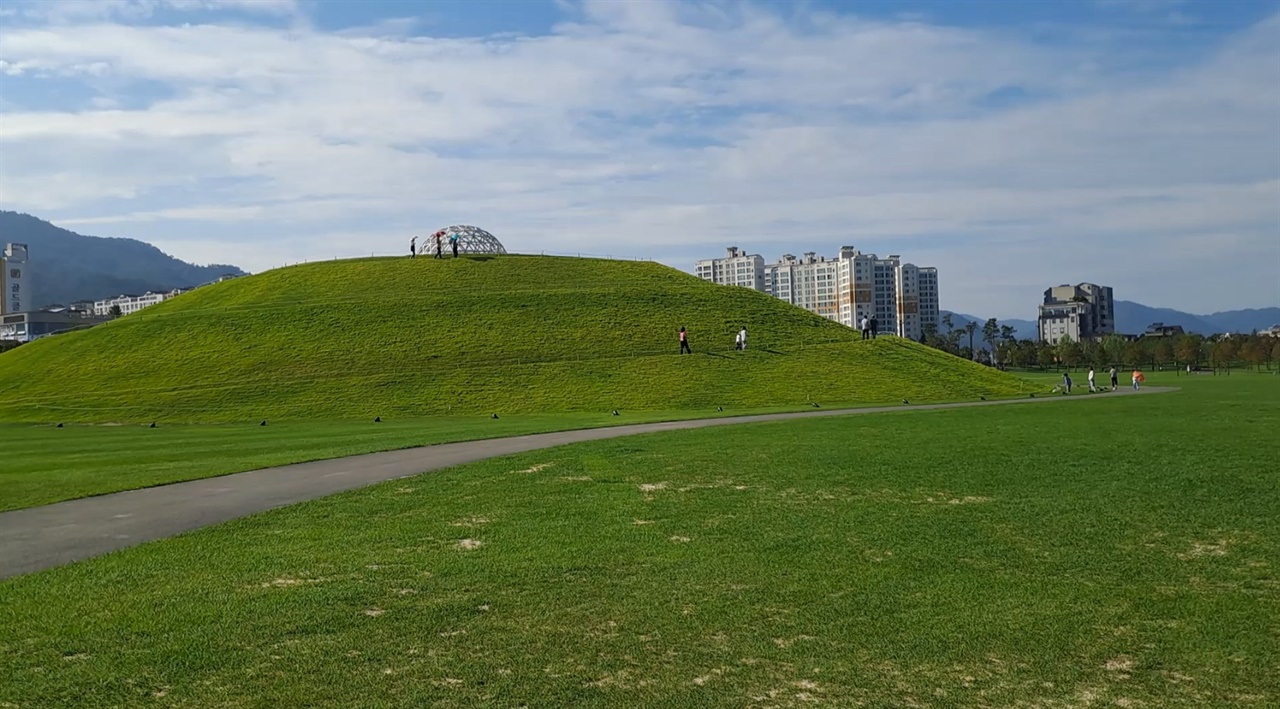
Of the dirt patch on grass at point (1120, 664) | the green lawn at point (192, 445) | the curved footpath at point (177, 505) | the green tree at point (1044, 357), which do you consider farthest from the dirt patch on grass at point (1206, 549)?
the green tree at point (1044, 357)

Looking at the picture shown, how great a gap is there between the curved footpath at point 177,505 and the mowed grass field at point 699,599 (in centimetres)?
99

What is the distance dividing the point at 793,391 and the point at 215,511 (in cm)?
4139

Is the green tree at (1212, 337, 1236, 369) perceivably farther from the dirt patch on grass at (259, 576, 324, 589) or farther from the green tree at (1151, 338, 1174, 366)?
the dirt patch on grass at (259, 576, 324, 589)

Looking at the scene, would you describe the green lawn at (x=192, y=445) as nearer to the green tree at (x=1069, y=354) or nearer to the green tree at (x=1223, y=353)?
the green tree at (x=1223, y=353)

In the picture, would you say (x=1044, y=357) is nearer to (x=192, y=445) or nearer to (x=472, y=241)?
(x=472, y=241)

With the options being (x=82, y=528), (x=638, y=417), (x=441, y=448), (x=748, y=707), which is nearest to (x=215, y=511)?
(x=82, y=528)

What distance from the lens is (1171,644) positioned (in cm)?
813

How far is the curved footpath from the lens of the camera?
44.2ft

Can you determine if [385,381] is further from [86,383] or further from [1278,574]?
[1278,574]

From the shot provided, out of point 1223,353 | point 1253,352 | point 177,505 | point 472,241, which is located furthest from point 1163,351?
point 177,505

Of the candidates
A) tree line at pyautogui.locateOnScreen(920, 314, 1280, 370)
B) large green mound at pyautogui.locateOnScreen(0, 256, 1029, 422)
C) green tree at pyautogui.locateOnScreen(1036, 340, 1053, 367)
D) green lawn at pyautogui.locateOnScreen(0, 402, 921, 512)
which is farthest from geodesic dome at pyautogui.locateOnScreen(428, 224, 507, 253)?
green tree at pyautogui.locateOnScreen(1036, 340, 1053, 367)

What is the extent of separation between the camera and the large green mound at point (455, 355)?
53.2 metres

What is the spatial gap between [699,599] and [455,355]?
179 feet

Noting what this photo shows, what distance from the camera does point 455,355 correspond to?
6269 cm
